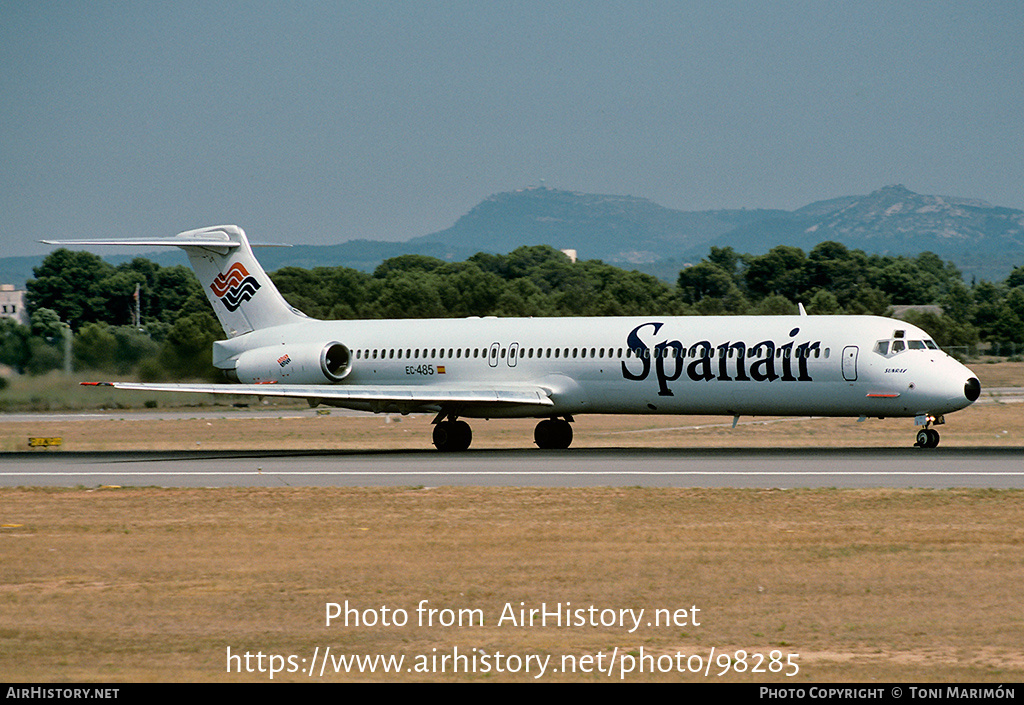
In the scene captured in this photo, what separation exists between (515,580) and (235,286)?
3090 centimetres

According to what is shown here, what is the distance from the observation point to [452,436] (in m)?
39.3

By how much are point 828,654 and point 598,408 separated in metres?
26.2

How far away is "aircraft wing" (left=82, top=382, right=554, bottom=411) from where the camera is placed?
1475 inches

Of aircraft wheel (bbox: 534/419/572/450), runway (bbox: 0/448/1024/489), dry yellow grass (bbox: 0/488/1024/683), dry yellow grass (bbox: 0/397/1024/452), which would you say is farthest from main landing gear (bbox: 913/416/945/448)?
dry yellow grass (bbox: 0/488/1024/683)

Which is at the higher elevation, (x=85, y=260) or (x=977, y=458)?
(x=85, y=260)

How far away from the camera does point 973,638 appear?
40.3 feet

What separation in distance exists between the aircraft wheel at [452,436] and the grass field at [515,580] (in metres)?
13.8

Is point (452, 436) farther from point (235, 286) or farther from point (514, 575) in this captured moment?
point (514, 575)

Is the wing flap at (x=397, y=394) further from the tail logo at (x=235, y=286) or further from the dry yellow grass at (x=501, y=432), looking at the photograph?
the tail logo at (x=235, y=286)

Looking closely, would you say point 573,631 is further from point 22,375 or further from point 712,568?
point 22,375

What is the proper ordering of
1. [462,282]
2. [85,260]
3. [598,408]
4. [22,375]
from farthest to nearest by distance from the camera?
[85,260] < [462,282] < [22,375] < [598,408]

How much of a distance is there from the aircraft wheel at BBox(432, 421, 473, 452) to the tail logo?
9436 mm
